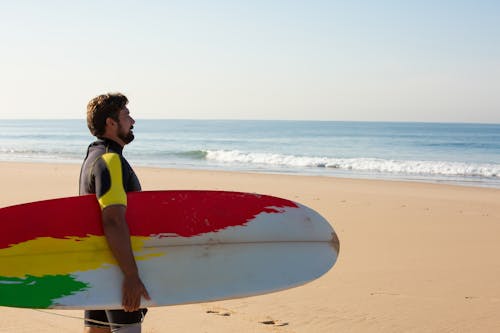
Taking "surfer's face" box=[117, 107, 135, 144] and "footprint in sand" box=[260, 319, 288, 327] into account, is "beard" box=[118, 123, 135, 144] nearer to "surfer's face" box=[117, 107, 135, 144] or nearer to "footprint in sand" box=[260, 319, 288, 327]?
"surfer's face" box=[117, 107, 135, 144]

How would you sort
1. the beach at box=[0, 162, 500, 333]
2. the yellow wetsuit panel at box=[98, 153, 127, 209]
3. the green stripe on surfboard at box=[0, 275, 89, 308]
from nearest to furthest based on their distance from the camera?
1. the yellow wetsuit panel at box=[98, 153, 127, 209]
2. the green stripe on surfboard at box=[0, 275, 89, 308]
3. the beach at box=[0, 162, 500, 333]

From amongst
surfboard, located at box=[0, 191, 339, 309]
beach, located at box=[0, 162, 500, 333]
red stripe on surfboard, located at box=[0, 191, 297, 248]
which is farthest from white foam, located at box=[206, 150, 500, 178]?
red stripe on surfboard, located at box=[0, 191, 297, 248]

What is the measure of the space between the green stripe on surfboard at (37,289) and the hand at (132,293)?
271mm

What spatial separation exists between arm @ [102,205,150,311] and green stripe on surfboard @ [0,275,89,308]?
30cm

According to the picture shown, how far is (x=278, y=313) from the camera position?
14.2 ft

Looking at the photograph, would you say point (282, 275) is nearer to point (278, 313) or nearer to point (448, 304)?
point (278, 313)

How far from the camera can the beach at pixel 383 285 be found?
404 cm

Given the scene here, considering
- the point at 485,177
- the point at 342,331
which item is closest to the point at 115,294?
the point at 342,331

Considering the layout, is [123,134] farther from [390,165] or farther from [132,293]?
[390,165]

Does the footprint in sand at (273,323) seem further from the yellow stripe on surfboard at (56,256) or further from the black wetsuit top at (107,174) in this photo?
the black wetsuit top at (107,174)

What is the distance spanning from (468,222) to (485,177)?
10.3m

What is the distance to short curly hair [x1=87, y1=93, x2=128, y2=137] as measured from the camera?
2312 millimetres

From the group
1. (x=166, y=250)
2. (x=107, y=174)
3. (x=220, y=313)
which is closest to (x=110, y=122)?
(x=107, y=174)

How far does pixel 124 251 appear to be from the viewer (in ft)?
7.23
